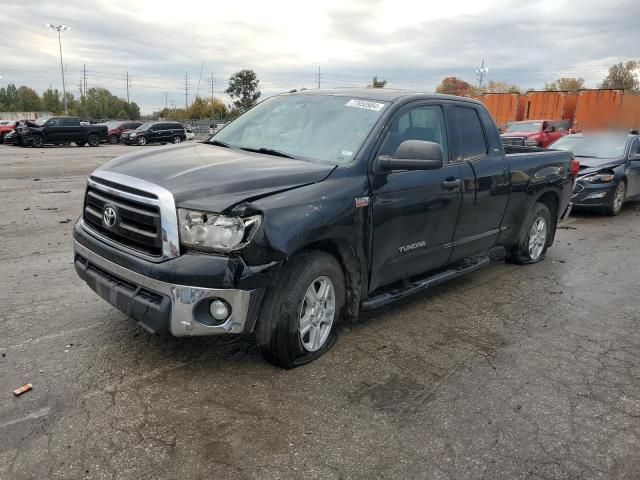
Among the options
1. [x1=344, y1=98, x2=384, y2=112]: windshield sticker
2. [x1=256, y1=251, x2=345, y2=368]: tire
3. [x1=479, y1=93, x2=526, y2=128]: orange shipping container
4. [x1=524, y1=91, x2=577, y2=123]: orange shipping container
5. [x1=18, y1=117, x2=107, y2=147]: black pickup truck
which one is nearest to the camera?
[x1=256, y1=251, x2=345, y2=368]: tire

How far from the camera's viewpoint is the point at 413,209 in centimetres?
428

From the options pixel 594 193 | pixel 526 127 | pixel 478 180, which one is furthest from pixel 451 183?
pixel 526 127

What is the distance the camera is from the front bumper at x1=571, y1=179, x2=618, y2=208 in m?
10.2

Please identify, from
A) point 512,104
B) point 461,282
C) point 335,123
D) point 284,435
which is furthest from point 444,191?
point 512,104

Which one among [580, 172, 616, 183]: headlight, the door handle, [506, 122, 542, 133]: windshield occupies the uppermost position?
[506, 122, 542, 133]: windshield

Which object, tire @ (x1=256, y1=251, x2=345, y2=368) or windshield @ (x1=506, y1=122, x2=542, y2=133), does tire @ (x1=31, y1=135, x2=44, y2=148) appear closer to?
windshield @ (x1=506, y1=122, x2=542, y2=133)

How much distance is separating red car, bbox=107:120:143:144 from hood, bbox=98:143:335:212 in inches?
1326

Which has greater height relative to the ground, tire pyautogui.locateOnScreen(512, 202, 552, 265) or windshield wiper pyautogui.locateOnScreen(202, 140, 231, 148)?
windshield wiper pyautogui.locateOnScreen(202, 140, 231, 148)

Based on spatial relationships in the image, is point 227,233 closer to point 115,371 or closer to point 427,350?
point 115,371

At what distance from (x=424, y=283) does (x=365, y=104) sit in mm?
1581

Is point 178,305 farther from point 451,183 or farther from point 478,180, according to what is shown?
point 478,180

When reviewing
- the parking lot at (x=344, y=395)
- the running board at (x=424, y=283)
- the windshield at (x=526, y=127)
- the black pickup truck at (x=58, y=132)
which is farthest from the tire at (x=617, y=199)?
the black pickup truck at (x=58, y=132)

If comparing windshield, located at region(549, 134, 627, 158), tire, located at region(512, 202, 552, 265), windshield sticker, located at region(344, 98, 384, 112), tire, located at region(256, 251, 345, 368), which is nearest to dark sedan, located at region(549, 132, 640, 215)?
windshield, located at region(549, 134, 627, 158)

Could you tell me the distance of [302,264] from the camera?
3525mm
